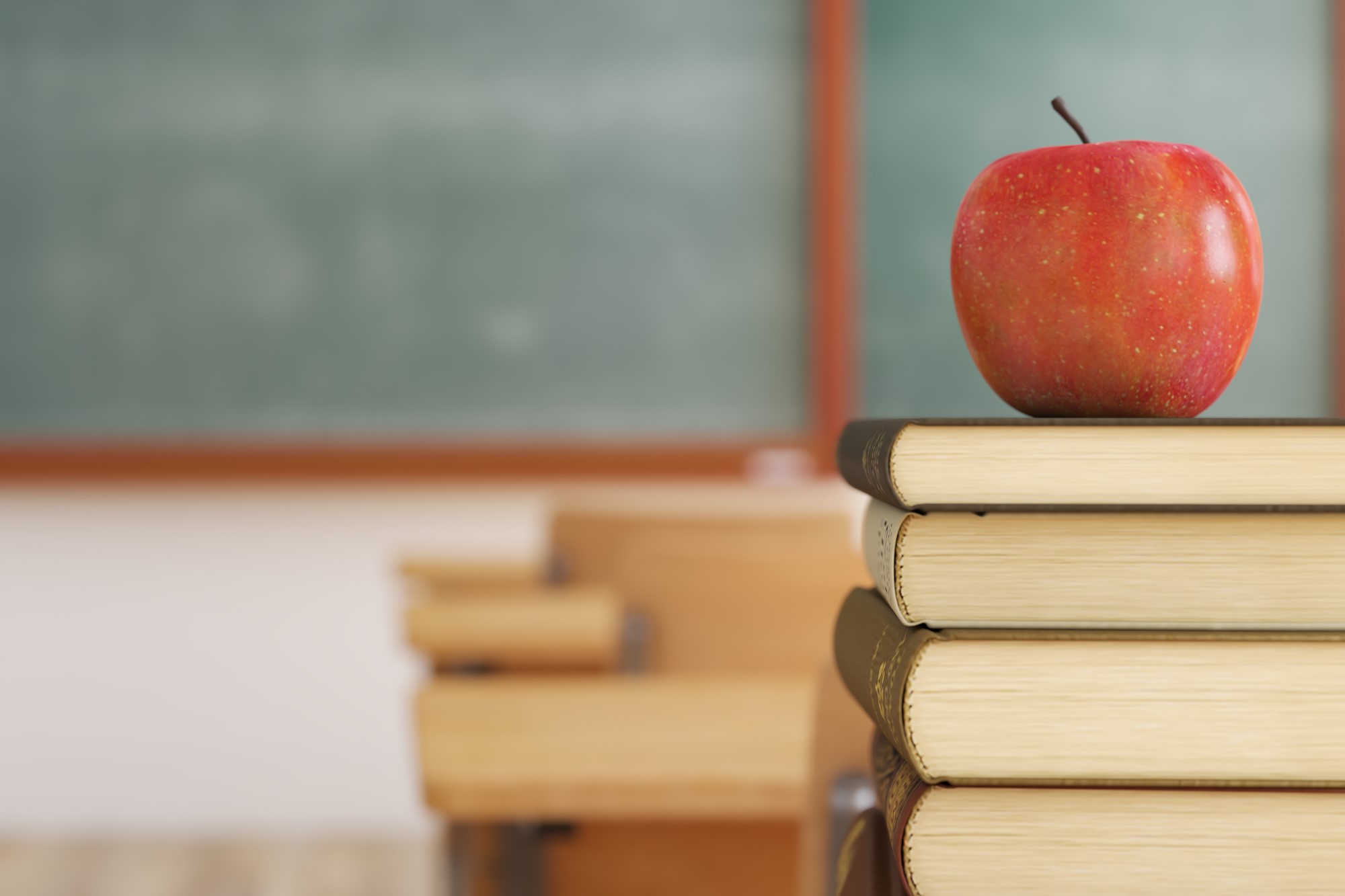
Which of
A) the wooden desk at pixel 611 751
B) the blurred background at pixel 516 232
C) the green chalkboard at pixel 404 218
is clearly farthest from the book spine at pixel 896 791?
the green chalkboard at pixel 404 218

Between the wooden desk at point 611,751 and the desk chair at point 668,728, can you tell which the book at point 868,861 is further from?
the wooden desk at point 611,751

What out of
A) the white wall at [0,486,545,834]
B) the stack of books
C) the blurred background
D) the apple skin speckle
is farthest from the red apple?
the white wall at [0,486,545,834]

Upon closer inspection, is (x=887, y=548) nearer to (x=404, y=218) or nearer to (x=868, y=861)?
(x=868, y=861)

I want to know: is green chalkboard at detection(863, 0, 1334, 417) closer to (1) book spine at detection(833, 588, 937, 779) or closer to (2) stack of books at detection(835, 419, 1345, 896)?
(1) book spine at detection(833, 588, 937, 779)

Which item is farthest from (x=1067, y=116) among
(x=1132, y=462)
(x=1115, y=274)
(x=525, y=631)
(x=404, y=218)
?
(x=404, y=218)

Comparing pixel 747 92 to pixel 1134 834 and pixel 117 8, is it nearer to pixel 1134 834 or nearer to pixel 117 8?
pixel 117 8

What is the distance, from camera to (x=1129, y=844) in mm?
373

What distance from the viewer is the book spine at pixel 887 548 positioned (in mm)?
384

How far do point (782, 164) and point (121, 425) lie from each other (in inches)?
64.3

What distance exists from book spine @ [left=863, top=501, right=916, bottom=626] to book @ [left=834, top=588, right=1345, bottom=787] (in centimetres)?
2

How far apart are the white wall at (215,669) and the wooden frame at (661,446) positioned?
15 centimetres

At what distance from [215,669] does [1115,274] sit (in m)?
3.37

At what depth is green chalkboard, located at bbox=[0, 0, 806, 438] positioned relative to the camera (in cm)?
335

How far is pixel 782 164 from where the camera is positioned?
11.1 ft
